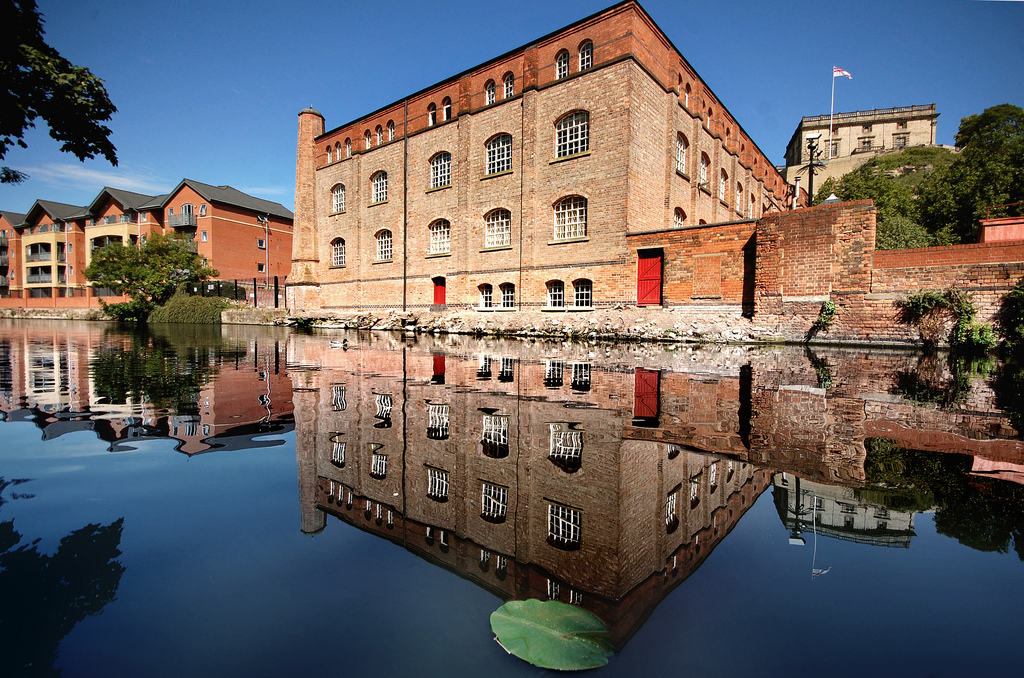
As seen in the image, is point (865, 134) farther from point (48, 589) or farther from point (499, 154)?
point (48, 589)

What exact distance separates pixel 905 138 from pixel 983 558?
286 ft

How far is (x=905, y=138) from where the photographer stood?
64.1 meters

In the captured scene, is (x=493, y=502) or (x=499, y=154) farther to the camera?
(x=499, y=154)

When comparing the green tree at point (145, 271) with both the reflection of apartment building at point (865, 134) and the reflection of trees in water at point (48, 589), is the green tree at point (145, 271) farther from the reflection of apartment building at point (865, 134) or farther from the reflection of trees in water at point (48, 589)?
the reflection of apartment building at point (865, 134)

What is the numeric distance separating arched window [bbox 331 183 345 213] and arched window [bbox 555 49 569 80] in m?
15.2

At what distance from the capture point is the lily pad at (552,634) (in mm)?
1258

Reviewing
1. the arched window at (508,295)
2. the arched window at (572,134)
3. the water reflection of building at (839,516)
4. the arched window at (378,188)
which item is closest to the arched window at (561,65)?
the arched window at (572,134)

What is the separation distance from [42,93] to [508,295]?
14961 mm

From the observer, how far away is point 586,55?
58.1 ft

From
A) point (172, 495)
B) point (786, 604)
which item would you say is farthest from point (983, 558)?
point (172, 495)

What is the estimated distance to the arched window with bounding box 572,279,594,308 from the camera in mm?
18219

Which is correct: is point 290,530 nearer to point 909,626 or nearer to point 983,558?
point 909,626

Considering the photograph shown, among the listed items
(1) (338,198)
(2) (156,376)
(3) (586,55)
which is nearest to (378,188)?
(1) (338,198)

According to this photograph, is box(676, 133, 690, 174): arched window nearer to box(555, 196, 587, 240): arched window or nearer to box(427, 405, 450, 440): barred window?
box(555, 196, 587, 240): arched window
